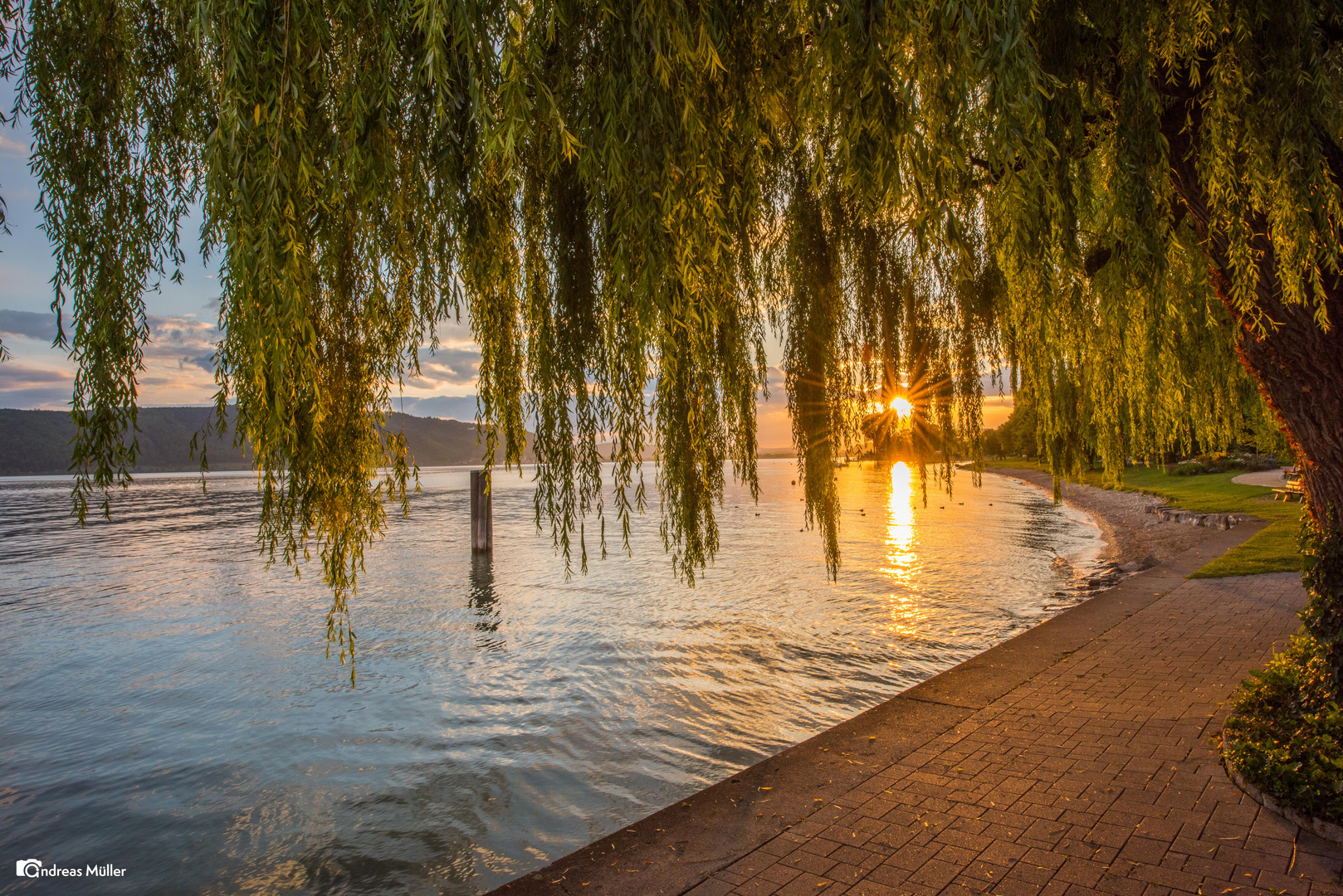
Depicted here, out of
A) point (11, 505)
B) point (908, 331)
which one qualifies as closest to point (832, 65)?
point (908, 331)

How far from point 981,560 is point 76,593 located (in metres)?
25.9

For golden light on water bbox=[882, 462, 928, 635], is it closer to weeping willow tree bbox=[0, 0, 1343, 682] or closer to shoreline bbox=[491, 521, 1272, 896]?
weeping willow tree bbox=[0, 0, 1343, 682]

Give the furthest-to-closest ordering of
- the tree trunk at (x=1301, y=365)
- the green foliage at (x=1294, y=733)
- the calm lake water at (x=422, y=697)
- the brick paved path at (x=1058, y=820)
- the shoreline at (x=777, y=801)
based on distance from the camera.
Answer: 1. the calm lake water at (x=422, y=697)
2. the tree trunk at (x=1301, y=365)
3. the green foliage at (x=1294, y=733)
4. the shoreline at (x=777, y=801)
5. the brick paved path at (x=1058, y=820)

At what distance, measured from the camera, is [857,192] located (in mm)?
2453

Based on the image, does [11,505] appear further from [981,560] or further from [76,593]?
[981,560]

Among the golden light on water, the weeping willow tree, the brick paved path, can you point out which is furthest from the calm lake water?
the weeping willow tree

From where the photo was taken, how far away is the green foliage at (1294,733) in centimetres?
399

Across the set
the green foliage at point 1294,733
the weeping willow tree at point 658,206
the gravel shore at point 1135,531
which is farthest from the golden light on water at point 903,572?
the gravel shore at point 1135,531

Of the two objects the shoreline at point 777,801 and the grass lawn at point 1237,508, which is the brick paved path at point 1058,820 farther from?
the grass lawn at point 1237,508

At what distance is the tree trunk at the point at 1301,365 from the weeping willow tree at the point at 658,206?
2cm

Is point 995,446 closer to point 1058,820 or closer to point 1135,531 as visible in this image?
point 1135,531

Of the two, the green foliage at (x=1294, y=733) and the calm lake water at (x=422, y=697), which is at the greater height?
the green foliage at (x=1294, y=733)

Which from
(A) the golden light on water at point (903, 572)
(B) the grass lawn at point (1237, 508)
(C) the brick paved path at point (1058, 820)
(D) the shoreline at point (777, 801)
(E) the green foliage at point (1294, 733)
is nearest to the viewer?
(C) the brick paved path at point (1058, 820)

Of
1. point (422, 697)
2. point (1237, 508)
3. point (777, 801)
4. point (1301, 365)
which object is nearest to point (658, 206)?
point (777, 801)
